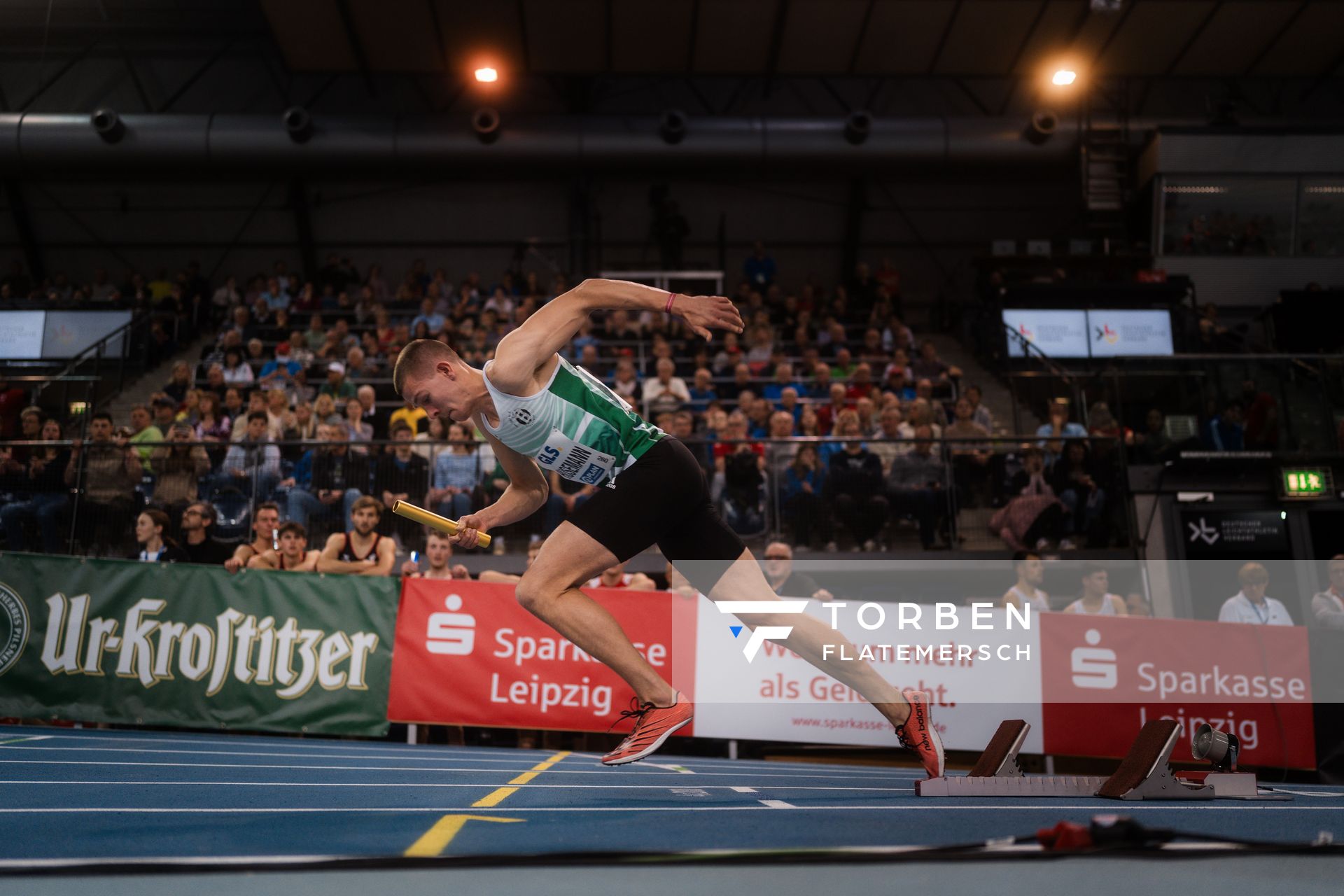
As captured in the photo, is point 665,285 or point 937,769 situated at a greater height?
point 665,285

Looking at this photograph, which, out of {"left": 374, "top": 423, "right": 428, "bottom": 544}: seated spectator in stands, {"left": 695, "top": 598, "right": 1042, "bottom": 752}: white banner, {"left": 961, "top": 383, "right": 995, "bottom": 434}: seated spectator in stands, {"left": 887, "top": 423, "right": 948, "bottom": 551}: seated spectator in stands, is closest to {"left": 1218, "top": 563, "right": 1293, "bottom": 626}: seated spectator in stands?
{"left": 695, "top": 598, "right": 1042, "bottom": 752}: white banner

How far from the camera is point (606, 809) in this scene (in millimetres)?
3250

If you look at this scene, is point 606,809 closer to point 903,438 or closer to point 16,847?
point 16,847

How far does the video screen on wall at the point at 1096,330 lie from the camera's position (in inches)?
688

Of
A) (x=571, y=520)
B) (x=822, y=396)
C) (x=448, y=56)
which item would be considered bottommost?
(x=571, y=520)

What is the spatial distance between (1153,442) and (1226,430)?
79 cm

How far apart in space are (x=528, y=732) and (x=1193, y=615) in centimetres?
709

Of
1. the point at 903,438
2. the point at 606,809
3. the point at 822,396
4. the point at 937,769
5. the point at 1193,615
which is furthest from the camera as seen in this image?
the point at 822,396

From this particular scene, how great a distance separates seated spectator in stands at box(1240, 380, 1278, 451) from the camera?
1141 cm

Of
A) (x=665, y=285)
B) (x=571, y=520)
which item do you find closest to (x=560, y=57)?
(x=665, y=285)

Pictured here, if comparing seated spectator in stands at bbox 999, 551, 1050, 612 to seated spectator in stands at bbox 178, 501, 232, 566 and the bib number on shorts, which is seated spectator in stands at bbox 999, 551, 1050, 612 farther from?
seated spectator in stands at bbox 178, 501, 232, 566

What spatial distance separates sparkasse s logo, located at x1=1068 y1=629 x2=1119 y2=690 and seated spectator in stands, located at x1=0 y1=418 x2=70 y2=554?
8.78 metres

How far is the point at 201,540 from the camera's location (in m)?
9.02

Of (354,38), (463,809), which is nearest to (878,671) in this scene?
(463,809)
